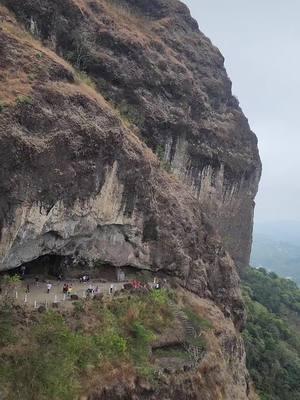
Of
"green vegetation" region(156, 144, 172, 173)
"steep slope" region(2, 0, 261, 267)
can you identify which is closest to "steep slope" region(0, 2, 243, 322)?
"green vegetation" region(156, 144, 172, 173)

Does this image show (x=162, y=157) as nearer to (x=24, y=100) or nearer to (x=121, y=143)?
(x=121, y=143)

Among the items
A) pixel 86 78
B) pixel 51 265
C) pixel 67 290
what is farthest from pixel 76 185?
pixel 86 78

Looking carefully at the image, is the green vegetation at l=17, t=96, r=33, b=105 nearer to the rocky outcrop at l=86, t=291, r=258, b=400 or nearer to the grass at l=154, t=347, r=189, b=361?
the rocky outcrop at l=86, t=291, r=258, b=400

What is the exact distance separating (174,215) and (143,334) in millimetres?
11184

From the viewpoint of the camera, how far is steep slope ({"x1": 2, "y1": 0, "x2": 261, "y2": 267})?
4088 centimetres

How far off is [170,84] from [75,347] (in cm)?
2840

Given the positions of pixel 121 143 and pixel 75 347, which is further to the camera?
pixel 121 143

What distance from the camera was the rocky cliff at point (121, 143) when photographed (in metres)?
26.3

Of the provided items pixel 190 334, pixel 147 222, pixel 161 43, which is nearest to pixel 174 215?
pixel 147 222

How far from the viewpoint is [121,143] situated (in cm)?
3155

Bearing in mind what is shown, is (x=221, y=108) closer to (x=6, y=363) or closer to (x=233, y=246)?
(x=233, y=246)

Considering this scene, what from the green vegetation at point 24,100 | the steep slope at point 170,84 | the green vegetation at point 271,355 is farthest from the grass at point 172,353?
the green vegetation at point 271,355

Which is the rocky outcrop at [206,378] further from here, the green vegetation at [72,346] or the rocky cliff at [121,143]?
the rocky cliff at [121,143]

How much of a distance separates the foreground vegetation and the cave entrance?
179 inches
